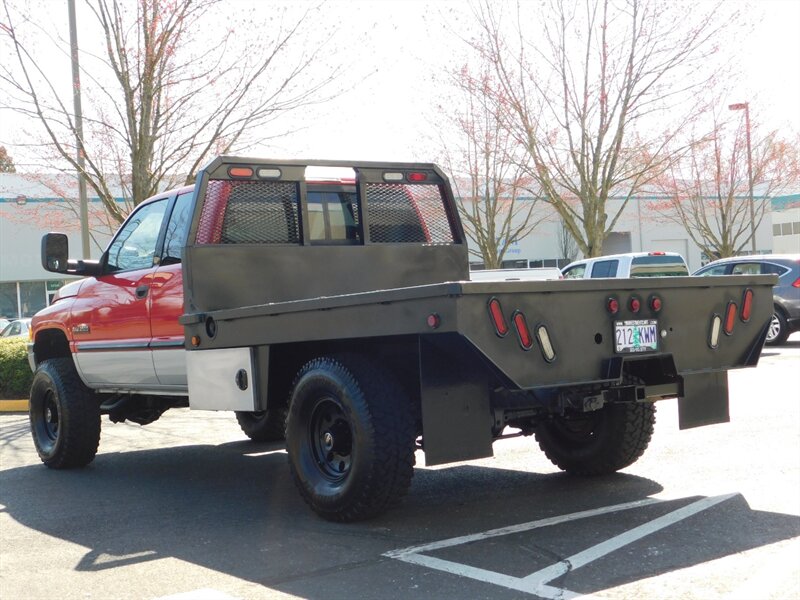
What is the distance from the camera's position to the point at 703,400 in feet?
19.8

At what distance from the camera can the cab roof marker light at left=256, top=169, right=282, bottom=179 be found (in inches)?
282

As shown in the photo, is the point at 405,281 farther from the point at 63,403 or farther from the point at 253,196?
the point at 63,403

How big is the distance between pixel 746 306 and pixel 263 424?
4.75 meters

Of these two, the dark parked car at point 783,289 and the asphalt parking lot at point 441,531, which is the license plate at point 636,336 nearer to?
the asphalt parking lot at point 441,531

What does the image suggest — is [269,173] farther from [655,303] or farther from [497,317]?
[655,303]

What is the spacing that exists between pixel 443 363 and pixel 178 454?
4574 mm

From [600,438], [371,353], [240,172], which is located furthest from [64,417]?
[600,438]

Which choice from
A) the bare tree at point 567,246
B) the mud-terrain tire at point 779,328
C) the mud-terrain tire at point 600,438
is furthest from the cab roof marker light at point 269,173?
the bare tree at point 567,246

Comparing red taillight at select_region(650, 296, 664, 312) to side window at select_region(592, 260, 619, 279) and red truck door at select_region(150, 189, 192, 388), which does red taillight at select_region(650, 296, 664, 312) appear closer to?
red truck door at select_region(150, 189, 192, 388)

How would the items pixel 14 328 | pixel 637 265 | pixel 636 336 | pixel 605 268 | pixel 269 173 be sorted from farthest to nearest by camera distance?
pixel 14 328, pixel 605 268, pixel 637 265, pixel 269 173, pixel 636 336

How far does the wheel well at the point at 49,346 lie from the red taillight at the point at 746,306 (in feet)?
18.7

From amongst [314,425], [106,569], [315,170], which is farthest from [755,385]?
[106,569]

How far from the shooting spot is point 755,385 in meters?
12.3

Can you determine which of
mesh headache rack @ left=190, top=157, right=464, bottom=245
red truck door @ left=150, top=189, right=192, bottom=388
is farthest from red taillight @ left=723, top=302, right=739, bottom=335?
red truck door @ left=150, top=189, right=192, bottom=388
